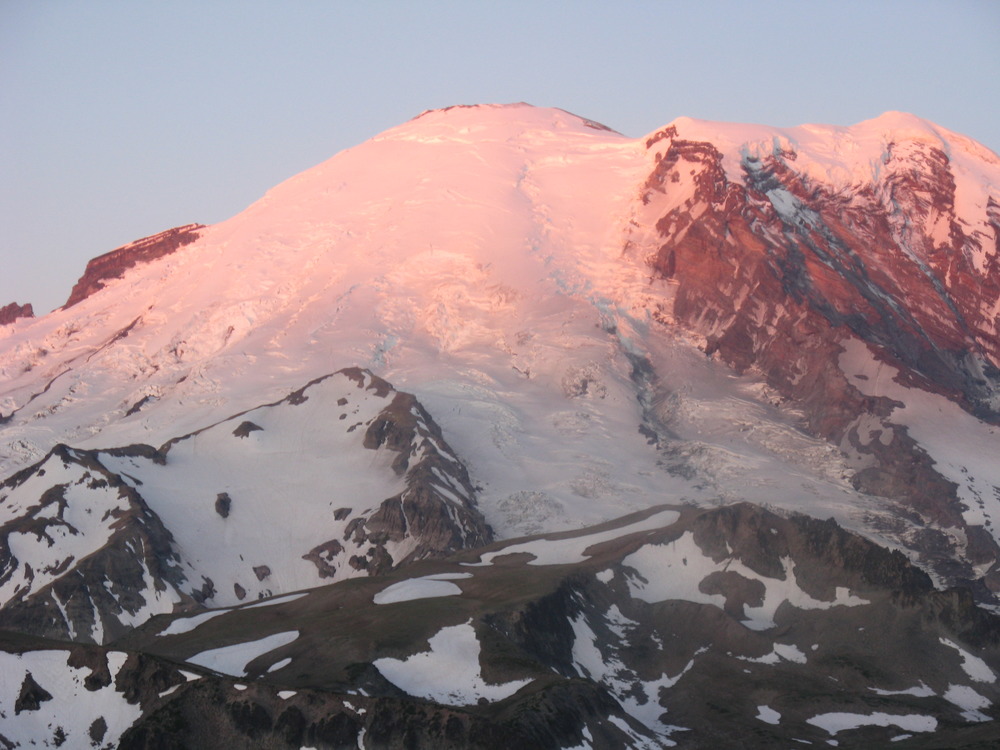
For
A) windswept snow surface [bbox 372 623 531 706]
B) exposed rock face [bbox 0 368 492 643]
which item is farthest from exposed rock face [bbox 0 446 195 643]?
windswept snow surface [bbox 372 623 531 706]

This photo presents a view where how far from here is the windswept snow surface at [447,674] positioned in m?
112

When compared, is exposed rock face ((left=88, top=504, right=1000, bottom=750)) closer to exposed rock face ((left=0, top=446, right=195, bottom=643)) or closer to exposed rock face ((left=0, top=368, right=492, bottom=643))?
exposed rock face ((left=0, top=368, right=492, bottom=643))

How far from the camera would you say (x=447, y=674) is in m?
116

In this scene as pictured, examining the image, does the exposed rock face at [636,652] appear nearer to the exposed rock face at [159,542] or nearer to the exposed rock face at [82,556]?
the exposed rock face at [159,542]

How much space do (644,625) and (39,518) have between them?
82.0 meters

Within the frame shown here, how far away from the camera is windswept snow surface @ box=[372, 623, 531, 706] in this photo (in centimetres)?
11200

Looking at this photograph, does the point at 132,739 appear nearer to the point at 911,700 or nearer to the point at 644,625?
the point at 644,625

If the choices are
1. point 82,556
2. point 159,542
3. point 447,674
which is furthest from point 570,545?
point 82,556

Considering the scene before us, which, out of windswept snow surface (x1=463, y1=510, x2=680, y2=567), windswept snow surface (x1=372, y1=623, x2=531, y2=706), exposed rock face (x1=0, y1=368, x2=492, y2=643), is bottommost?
exposed rock face (x1=0, y1=368, x2=492, y2=643)

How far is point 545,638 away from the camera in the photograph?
418 ft

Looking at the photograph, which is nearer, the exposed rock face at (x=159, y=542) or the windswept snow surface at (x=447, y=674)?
the windswept snow surface at (x=447, y=674)

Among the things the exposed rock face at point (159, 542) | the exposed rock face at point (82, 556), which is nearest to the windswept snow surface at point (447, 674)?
the exposed rock face at point (159, 542)

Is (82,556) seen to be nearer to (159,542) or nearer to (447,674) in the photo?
(159,542)

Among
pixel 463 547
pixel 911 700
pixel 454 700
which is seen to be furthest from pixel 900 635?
pixel 463 547
